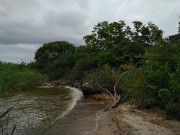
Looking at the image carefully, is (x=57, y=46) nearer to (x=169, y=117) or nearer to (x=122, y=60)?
(x=122, y=60)

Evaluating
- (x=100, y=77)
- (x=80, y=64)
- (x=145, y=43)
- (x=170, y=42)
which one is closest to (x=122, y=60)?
(x=145, y=43)

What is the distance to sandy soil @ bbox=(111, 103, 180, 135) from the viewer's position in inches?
172

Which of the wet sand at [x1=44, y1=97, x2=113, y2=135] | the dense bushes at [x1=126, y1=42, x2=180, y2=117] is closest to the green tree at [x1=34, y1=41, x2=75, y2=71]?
the wet sand at [x1=44, y1=97, x2=113, y2=135]

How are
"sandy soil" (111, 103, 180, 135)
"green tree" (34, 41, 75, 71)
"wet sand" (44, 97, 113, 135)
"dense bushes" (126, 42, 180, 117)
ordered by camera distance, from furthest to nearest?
"green tree" (34, 41, 75, 71), "dense bushes" (126, 42, 180, 117), "wet sand" (44, 97, 113, 135), "sandy soil" (111, 103, 180, 135)

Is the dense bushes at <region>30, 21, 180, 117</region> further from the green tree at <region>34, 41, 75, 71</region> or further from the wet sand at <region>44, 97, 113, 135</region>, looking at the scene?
the wet sand at <region>44, 97, 113, 135</region>

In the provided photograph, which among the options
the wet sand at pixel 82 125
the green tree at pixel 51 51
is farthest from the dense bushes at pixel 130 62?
the wet sand at pixel 82 125

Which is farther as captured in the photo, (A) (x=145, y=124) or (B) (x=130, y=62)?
(B) (x=130, y=62)

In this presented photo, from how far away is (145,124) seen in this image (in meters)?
4.94

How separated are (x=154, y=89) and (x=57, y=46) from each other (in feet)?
122

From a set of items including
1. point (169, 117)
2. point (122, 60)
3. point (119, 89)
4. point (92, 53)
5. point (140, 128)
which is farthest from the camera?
point (92, 53)

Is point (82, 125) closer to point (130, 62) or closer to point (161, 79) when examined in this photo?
point (161, 79)

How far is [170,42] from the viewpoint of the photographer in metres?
6.57

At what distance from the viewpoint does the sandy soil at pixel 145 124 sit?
4.37 metres

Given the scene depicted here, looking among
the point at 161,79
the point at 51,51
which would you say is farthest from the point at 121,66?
the point at 51,51
